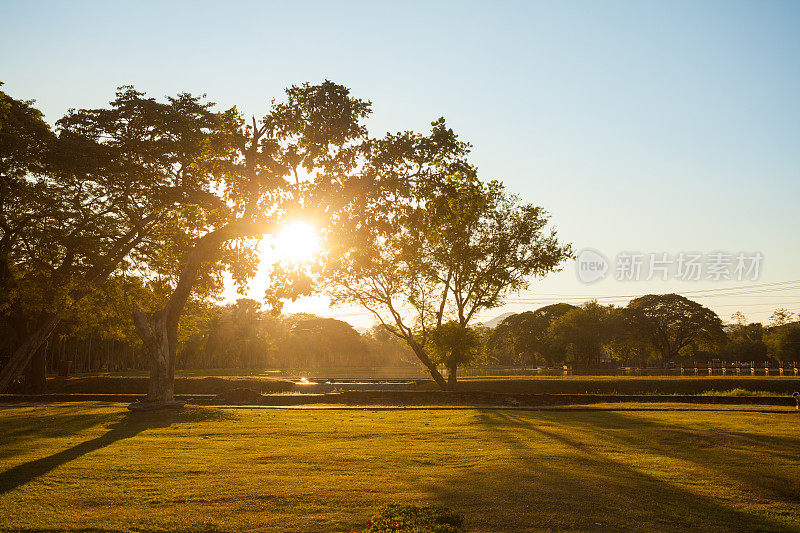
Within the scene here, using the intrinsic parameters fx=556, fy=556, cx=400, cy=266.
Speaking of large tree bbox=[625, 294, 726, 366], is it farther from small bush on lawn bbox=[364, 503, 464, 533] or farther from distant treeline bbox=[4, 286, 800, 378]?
small bush on lawn bbox=[364, 503, 464, 533]

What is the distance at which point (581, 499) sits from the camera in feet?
24.7

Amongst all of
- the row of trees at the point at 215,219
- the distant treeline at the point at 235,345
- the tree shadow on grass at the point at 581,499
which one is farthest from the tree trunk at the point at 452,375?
the tree shadow on grass at the point at 581,499

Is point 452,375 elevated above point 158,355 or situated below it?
below

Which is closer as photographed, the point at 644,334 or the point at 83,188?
the point at 83,188

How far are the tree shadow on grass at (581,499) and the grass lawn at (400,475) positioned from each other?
1.3 inches

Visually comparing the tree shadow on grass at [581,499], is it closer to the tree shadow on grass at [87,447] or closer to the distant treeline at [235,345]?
the tree shadow on grass at [87,447]

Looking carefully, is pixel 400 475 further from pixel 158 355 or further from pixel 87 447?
pixel 158 355

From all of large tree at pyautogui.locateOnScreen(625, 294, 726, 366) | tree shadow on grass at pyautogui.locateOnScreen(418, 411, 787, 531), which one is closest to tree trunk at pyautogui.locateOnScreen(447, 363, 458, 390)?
tree shadow on grass at pyautogui.locateOnScreen(418, 411, 787, 531)

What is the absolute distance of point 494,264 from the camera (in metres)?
38.0

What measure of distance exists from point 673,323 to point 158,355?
85417 millimetres

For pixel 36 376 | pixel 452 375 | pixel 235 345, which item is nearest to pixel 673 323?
pixel 452 375

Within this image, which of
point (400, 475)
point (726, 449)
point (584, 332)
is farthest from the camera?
point (584, 332)

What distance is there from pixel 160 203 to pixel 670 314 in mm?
82976

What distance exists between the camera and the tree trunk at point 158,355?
70.4 ft
